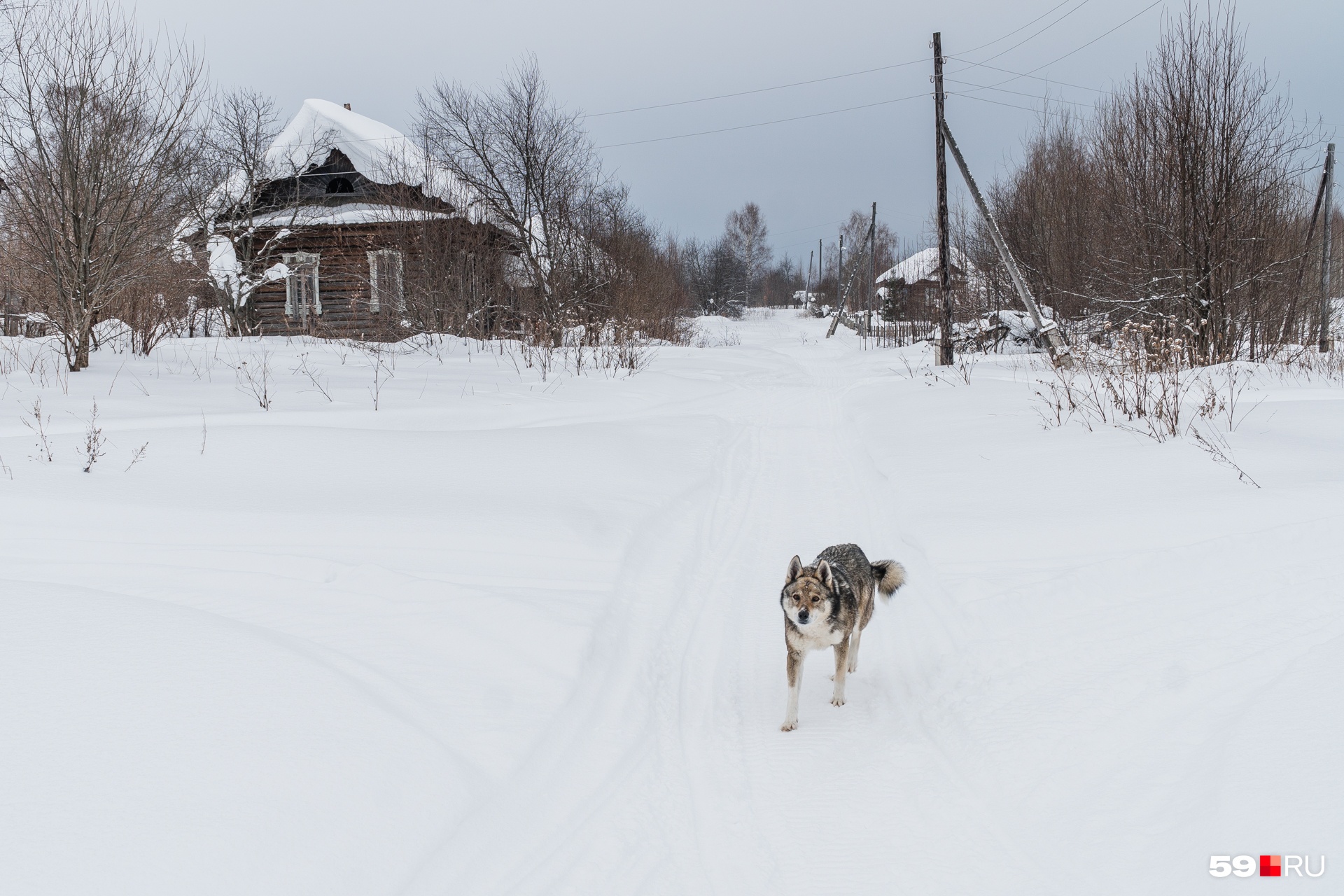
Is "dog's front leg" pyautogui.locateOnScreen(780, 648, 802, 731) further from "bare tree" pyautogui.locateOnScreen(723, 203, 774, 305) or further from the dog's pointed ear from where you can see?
"bare tree" pyautogui.locateOnScreen(723, 203, 774, 305)

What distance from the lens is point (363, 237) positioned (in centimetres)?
2244

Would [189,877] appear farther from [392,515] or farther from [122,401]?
[122,401]

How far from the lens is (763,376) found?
19.5 metres

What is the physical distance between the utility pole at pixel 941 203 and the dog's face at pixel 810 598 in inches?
600

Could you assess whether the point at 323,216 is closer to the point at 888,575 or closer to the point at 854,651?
the point at 888,575

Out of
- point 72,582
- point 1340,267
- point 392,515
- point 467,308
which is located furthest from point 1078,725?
point 1340,267

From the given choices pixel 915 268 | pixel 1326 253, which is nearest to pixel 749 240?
pixel 915 268

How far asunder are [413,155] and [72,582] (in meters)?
20.4

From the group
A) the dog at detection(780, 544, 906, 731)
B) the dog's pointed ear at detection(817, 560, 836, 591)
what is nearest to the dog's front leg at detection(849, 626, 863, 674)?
the dog at detection(780, 544, 906, 731)

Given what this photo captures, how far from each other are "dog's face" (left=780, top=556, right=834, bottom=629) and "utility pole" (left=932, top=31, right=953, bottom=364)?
15234 millimetres

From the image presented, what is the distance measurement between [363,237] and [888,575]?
21.5m

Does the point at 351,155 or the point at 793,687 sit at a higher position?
the point at 351,155

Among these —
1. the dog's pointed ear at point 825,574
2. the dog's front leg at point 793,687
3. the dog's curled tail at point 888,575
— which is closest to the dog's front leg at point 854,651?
the dog's curled tail at point 888,575

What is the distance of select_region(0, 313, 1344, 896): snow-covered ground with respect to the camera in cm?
255
